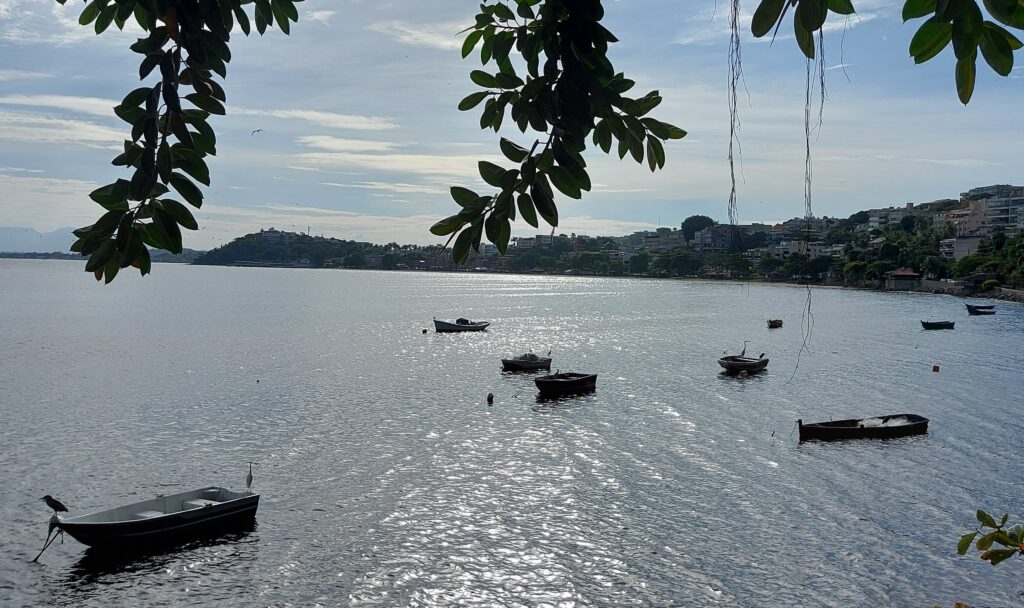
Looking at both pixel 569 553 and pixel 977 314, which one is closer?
pixel 569 553

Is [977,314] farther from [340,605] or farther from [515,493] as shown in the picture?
[340,605]

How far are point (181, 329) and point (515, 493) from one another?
80.6 m

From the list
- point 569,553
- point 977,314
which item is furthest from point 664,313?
point 569,553

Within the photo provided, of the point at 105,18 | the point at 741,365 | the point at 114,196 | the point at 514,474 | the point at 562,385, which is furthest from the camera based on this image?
the point at 741,365

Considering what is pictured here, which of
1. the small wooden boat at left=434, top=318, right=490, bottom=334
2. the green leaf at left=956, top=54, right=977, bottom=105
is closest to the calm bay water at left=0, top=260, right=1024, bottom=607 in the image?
the green leaf at left=956, top=54, right=977, bottom=105

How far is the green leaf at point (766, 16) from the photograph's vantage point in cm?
222

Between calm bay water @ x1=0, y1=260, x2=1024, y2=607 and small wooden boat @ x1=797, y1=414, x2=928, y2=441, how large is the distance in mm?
790

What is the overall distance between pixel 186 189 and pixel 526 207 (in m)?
1.48

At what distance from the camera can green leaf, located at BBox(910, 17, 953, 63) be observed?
2.40m

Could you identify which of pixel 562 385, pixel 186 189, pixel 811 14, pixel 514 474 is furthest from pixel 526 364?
pixel 811 14

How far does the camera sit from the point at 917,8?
2.34 meters

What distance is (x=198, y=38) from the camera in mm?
3291

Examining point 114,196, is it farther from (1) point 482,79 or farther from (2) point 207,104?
(1) point 482,79

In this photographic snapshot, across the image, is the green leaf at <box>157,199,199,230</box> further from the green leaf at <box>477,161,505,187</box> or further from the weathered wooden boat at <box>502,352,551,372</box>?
the weathered wooden boat at <box>502,352,551,372</box>
